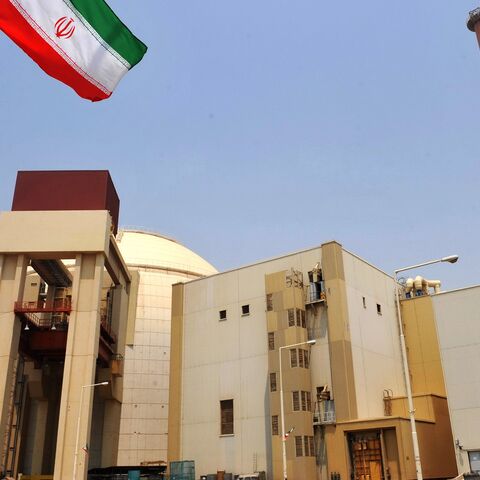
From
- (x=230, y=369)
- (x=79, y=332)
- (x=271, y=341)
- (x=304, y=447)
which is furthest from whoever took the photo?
(x=230, y=369)

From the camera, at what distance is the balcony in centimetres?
4738

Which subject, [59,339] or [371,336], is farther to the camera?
[59,339]

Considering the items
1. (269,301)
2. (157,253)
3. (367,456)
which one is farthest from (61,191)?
(367,456)

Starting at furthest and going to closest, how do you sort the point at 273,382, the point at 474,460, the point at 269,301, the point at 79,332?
1. the point at 79,332
2. the point at 269,301
3. the point at 273,382
4. the point at 474,460

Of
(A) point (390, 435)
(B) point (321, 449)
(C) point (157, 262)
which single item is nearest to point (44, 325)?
(C) point (157, 262)

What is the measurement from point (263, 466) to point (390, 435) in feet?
37.0

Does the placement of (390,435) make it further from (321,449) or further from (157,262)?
(157,262)

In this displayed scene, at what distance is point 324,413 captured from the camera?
47938 mm

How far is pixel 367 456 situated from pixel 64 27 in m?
40.7

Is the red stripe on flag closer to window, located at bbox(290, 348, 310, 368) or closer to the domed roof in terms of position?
window, located at bbox(290, 348, 310, 368)

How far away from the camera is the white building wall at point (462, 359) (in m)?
42.7

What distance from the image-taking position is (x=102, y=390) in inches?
2579

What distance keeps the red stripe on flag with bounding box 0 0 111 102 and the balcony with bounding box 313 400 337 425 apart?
3861cm

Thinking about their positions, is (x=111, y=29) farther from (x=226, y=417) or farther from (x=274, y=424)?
(x=226, y=417)
